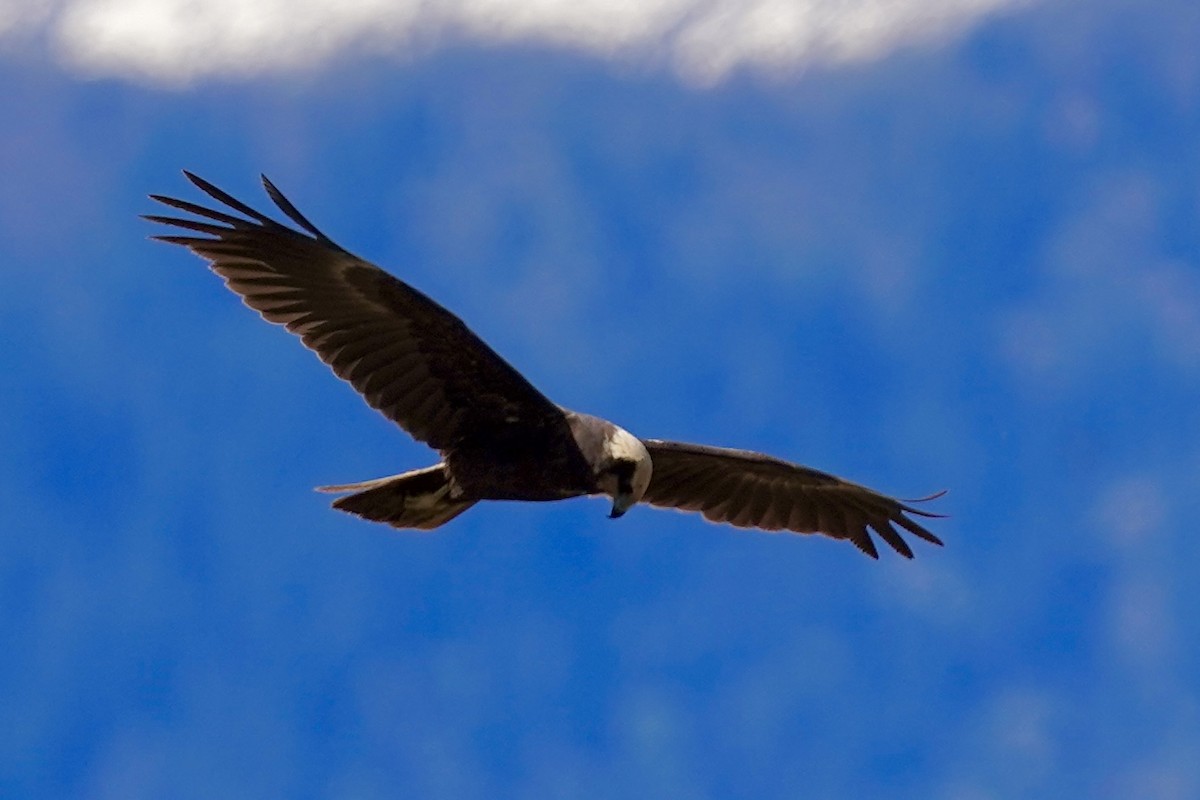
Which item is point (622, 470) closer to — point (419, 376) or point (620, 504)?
point (620, 504)

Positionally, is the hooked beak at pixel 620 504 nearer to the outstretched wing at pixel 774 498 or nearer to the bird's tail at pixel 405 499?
the bird's tail at pixel 405 499

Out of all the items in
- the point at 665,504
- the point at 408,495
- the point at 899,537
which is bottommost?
the point at 408,495

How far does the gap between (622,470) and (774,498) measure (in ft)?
7.79

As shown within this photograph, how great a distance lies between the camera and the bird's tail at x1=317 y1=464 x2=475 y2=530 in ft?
34.5

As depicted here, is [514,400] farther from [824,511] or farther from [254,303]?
[824,511]

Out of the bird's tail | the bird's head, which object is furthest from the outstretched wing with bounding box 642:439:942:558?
the bird's tail

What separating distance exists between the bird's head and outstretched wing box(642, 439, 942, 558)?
136 cm

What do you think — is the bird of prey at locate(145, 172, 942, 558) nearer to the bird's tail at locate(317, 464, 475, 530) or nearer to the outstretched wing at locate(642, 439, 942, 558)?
the bird's tail at locate(317, 464, 475, 530)

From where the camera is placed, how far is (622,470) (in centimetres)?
1012

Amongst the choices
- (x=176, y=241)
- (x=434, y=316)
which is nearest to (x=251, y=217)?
(x=176, y=241)

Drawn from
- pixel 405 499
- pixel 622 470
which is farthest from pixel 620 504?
pixel 405 499

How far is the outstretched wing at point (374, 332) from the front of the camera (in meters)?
10.1

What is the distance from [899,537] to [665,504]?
1.71 m

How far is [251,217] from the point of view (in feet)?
33.0
